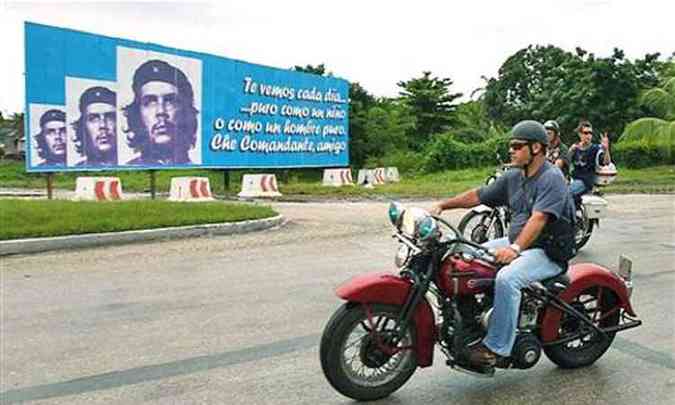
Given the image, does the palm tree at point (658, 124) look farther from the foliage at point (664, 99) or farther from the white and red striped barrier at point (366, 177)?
the white and red striped barrier at point (366, 177)

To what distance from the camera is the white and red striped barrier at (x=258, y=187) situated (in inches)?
854

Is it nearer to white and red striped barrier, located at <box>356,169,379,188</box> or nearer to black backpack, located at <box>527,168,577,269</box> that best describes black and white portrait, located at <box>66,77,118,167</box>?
white and red striped barrier, located at <box>356,169,379,188</box>

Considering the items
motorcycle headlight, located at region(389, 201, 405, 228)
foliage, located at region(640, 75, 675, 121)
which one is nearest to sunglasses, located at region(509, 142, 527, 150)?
motorcycle headlight, located at region(389, 201, 405, 228)

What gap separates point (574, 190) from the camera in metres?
9.98

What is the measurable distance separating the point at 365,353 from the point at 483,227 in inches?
216

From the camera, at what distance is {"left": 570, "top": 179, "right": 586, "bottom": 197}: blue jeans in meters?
9.98

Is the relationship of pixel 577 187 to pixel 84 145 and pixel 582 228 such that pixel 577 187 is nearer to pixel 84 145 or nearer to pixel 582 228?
pixel 582 228

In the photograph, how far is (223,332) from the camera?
5977 mm

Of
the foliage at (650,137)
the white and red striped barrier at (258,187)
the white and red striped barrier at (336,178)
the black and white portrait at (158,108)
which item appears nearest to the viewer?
the black and white portrait at (158,108)

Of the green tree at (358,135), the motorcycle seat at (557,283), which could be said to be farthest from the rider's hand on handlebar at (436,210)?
the green tree at (358,135)

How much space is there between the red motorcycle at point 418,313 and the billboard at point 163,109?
1349 centimetres

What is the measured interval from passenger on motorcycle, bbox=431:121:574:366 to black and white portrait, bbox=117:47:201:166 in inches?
596

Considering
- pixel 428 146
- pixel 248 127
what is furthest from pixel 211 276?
pixel 428 146

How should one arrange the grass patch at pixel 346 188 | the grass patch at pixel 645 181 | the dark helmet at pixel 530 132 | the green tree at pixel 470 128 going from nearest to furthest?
the dark helmet at pixel 530 132 → the grass patch at pixel 346 188 → the grass patch at pixel 645 181 → the green tree at pixel 470 128
